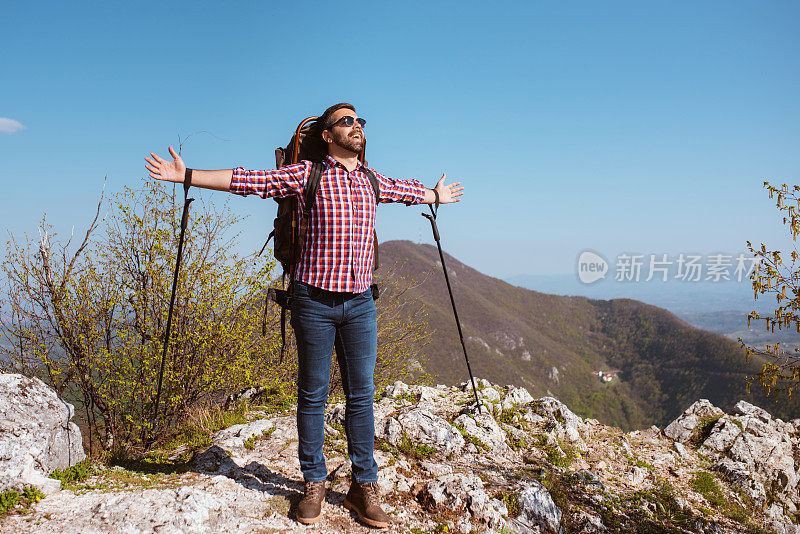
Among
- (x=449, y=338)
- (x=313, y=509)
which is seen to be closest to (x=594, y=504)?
(x=313, y=509)

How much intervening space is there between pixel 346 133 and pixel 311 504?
9.39 ft

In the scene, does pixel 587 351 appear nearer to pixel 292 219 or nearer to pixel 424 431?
pixel 424 431

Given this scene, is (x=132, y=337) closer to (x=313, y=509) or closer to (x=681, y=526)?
(x=313, y=509)

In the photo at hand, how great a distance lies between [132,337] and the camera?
244 inches

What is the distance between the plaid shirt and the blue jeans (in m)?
0.14

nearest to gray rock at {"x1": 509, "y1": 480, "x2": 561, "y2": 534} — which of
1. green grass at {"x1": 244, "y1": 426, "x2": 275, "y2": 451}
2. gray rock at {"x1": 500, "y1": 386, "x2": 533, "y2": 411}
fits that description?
gray rock at {"x1": 500, "y1": 386, "x2": 533, "y2": 411}

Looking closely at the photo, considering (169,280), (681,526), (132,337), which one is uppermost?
(169,280)

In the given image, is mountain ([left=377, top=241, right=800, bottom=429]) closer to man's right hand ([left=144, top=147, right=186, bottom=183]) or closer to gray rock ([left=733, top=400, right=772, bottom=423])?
gray rock ([left=733, top=400, right=772, bottom=423])

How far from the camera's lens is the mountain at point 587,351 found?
97.8 m

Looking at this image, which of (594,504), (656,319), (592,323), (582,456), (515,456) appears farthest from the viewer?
(592,323)

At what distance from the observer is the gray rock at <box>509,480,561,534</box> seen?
4.07 meters

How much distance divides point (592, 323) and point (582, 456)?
16774cm

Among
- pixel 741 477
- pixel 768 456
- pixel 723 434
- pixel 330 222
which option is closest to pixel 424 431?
pixel 330 222

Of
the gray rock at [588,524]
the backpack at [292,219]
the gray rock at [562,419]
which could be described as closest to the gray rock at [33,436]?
the backpack at [292,219]
